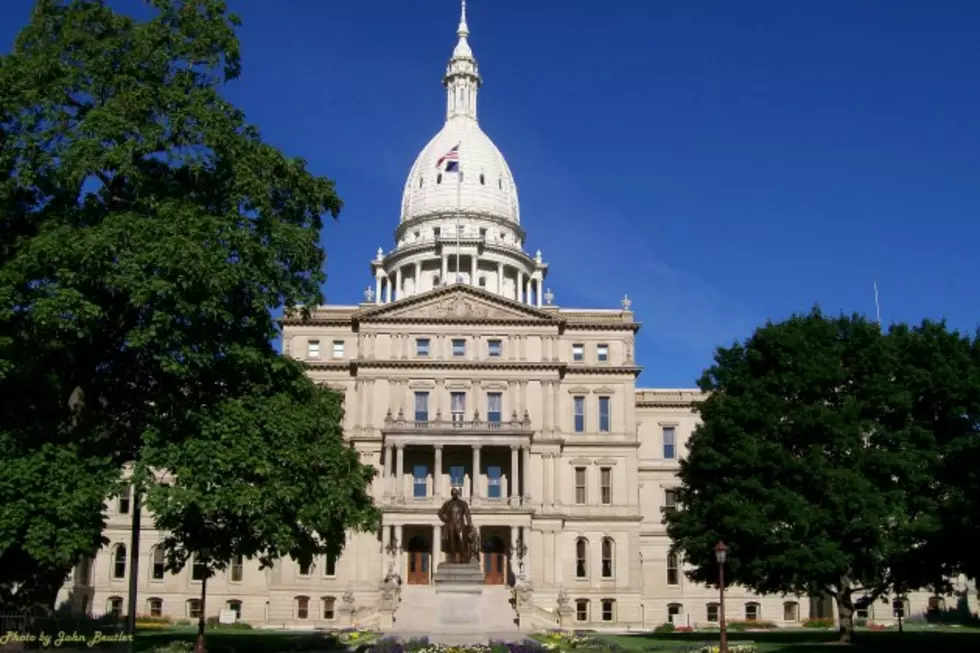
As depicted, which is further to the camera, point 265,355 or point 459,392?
point 459,392

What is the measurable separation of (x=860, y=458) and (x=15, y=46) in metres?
34.4

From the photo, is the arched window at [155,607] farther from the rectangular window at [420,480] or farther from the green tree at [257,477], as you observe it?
the green tree at [257,477]

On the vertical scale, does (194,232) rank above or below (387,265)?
below

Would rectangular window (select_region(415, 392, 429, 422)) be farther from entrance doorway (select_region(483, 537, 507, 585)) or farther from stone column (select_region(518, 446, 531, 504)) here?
entrance doorway (select_region(483, 537, 507, 585))

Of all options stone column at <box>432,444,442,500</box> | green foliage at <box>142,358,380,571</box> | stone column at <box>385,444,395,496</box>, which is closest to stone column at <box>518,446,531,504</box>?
stone column at <box>432,444,442,500</box>

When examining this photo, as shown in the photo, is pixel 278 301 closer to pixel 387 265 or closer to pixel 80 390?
pixel 80 390

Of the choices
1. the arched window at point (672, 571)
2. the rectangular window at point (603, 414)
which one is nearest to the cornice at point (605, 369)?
the rectangular window at point (603, 414)

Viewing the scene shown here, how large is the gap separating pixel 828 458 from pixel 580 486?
97.8ft

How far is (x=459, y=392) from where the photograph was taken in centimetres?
7312

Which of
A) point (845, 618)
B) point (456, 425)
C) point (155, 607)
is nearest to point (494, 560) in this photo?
point (456, 425)

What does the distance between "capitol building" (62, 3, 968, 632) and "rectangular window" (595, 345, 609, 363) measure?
69 millimetres

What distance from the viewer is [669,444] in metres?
80.8

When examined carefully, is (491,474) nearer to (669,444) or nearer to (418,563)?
(418,563)

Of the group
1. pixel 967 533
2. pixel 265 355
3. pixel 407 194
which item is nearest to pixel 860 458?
pixel 967 533
